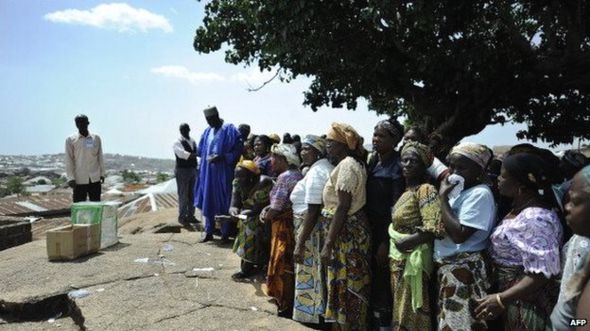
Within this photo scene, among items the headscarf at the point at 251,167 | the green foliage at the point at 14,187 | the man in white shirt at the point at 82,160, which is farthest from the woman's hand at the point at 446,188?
the green foliage at the point at 14,187

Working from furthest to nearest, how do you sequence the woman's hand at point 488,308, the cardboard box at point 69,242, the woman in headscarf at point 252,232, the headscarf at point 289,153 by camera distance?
the cardboard box at point 69,242 → the woman in headscarf at point 252,232 → the headscarf at point 289,153 → the woman's hand at point 488,308

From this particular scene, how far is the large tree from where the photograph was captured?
616 centimetres

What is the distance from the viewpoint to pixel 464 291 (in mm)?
2350

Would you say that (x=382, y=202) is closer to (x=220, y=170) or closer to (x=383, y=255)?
(x=383, y=255)

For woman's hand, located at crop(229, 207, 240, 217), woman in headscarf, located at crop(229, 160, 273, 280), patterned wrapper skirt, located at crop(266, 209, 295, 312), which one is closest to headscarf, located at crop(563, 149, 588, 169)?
patterned wrapper skirt, located at crop(266, 209, 295, 312)

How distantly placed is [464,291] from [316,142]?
1.61 m

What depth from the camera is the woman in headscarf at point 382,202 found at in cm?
294

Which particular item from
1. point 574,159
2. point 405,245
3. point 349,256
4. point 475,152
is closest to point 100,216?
point 349,256

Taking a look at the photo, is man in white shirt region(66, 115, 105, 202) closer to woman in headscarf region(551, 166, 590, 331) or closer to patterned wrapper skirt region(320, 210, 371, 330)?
patterned wrapper skirt region(320, 210, 371, 330)

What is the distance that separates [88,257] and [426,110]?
246 inches

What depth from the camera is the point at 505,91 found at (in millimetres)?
7484

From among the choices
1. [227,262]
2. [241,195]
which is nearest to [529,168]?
[241,195]

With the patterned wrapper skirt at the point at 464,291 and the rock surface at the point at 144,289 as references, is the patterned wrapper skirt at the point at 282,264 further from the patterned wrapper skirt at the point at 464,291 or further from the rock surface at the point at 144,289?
the patterned wrapper skirt at the point at 464,291

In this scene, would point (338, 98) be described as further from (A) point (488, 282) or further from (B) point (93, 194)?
(A) point (488, 282)
